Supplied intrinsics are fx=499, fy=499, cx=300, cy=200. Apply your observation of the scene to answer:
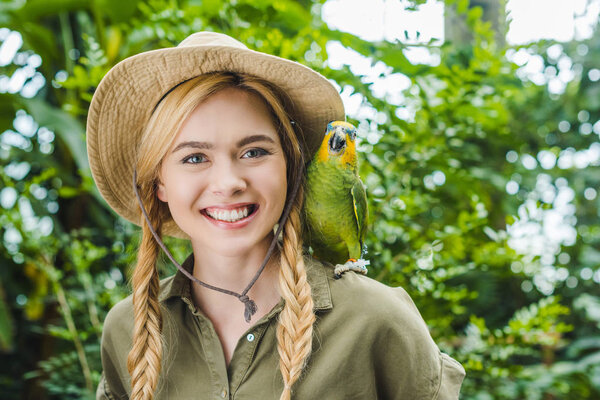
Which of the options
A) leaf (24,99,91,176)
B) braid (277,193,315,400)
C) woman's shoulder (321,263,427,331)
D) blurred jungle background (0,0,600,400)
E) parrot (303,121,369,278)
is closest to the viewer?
braid (277,193,315,400)

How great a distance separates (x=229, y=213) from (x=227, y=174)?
108 mm

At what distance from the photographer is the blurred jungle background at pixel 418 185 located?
1.80 meters

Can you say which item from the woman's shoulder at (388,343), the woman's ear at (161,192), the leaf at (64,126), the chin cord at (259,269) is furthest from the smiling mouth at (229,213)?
the leaf at (64,126)

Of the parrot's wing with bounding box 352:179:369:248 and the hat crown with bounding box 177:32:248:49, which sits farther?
the parrot's wing with bounding box 352:179:369:248

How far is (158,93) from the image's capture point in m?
1.43

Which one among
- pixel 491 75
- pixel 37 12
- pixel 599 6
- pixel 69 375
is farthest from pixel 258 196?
pixel 599 6

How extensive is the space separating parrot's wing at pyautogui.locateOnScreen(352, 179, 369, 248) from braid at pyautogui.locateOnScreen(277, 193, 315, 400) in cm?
19

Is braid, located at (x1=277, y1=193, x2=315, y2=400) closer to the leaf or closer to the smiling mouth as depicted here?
the smiling mouth

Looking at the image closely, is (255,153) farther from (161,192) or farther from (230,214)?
(161,192)

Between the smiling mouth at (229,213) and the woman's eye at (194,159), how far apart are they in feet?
0.43

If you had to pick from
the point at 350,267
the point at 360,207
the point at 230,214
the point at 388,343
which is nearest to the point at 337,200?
the point at 360,207

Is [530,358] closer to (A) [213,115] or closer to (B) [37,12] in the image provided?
(A) [213,115]

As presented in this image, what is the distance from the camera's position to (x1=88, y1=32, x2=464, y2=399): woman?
129 centimetres

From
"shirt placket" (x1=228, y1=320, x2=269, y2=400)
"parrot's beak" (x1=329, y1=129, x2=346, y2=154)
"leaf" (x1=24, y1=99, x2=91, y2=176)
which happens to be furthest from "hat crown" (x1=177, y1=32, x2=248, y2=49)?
"leaf" (x1=24, y1=99, x2=91, y2=176)
